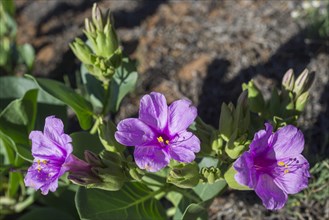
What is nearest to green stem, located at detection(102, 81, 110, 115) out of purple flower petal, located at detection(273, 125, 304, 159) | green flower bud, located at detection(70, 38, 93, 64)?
green flower bud, located at detection(70, 38, 93, 64)

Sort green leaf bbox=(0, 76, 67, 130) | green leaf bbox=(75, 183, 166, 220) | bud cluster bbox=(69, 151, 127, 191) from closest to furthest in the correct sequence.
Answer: bud cluster bbox=(69, 151, 127, 191) → green leaf bbox=(75, 183, 166, 220) → green leaf bbox=(0, 76, 67, 130)

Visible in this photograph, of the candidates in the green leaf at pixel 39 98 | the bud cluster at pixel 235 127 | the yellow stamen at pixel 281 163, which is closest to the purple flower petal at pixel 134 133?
the bud cluster at pixel 235 127

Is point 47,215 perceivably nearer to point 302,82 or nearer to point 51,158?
point 51,158

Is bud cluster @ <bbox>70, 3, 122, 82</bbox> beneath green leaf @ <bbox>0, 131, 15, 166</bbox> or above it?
above

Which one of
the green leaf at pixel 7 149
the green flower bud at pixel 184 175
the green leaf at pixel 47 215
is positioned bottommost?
the green leaf at pixel 47 215

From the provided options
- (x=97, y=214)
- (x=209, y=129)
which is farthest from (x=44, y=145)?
(x=209, y=129)

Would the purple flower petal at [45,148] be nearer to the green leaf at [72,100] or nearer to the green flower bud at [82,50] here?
the green leaf at [72,100]

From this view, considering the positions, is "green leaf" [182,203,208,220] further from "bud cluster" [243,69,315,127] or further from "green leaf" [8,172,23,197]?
"green leaf" [8,172,23,197]

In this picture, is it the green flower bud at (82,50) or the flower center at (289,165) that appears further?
the green flower bud at (82,50)
